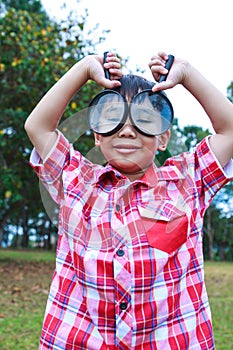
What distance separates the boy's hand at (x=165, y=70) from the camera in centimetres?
142

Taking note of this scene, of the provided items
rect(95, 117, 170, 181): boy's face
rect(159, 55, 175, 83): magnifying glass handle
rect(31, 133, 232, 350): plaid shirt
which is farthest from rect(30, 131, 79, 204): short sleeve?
rect(159, 55, 175, 83): magnifying glass handle

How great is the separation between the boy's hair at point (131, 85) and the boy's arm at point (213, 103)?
0.17 ft

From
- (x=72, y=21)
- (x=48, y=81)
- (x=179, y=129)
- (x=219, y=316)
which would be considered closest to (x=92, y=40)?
(x=72, y=21)

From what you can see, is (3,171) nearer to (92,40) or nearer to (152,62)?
(92,40)

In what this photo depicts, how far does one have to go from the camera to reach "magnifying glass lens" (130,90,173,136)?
1390mm

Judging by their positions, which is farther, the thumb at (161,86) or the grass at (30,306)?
the grass at (30,306)

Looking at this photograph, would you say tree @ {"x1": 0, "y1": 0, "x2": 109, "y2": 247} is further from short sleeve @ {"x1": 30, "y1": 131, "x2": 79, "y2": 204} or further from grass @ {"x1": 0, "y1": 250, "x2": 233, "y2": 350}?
short sleeve @ {"x1": 30, "y1": 131, "x2": 79, "y2": 204}

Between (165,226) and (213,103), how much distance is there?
392 mm

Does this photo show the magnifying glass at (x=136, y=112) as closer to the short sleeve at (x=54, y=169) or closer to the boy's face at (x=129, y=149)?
the boy's face at (x=129, y=149)

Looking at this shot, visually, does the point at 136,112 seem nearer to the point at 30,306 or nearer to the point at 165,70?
the point at 165,70

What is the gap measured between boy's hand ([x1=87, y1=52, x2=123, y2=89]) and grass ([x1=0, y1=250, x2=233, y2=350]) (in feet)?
7.89

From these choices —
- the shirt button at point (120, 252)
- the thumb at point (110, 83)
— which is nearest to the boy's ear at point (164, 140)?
the thumb at point (110, 83)

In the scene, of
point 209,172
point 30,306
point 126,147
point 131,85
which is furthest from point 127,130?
point 30,306

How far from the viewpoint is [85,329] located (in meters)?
1.37
